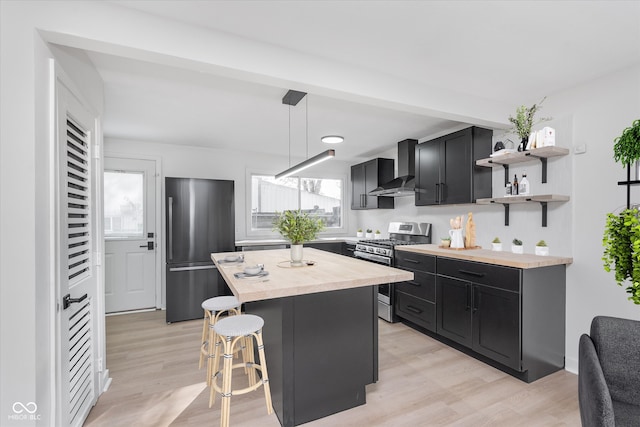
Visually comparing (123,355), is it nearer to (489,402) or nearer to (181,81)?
(181,81)

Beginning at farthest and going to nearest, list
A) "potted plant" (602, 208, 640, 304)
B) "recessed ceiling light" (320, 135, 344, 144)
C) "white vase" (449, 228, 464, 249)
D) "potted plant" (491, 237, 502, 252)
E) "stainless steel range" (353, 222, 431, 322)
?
1. "recessed ceiling light" (320, 135, 344, 144)
2. "stainless steel range" (353, 222, 431, 322)
3. "white vase" (449, 228, 464, 249)
4. "potted plant" (491, 237, 502, 252)
5. "potted plant" (602, 208, 640, 304)

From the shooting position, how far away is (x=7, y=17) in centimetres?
139

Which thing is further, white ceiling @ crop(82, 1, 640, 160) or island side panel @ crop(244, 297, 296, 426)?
island side panel @ crop(244, 297, 296, 426)

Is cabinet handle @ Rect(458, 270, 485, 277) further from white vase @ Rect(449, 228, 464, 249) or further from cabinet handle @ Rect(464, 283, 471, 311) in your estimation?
white vase @ Rect(449, 228, 464, 249)

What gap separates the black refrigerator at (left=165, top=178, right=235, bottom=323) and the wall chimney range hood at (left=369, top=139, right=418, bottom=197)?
94.8 inches

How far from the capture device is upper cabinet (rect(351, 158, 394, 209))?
498 cm

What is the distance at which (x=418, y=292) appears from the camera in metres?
3.48

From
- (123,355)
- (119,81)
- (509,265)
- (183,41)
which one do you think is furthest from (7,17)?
(509,265)

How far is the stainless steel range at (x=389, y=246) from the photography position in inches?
154

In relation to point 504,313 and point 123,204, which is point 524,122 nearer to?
point 504,313

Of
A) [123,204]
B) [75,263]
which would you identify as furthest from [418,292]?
[123,204]

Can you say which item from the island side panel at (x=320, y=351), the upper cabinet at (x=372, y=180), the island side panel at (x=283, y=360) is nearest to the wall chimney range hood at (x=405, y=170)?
the upper cabinet at (x=372, y=180)

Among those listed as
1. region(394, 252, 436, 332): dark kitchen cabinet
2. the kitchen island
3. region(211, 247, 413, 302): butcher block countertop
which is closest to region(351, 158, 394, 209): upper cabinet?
region(394, 252, 436, 332): dark kitchen cabinet

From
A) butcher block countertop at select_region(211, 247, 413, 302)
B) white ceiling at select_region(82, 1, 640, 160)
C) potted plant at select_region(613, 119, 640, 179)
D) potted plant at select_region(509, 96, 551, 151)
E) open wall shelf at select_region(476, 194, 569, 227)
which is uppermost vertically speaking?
white ceiling at select_region(82, 1, 640, 160)
